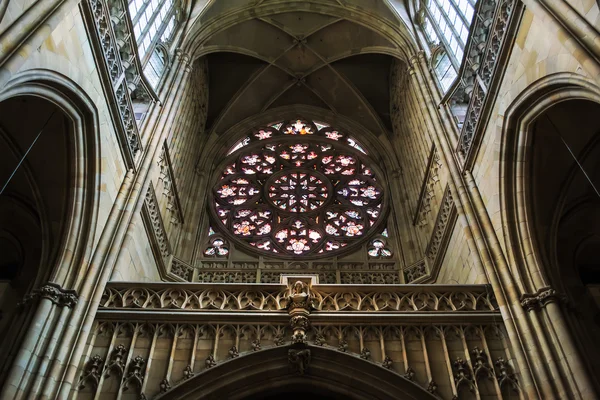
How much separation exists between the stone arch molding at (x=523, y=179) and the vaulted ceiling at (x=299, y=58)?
22.0ft

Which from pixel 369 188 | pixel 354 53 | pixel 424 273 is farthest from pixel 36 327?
pixel 354 53

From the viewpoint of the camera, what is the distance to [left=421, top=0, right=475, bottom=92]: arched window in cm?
1038

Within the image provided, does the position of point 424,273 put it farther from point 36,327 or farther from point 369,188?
point 36,327

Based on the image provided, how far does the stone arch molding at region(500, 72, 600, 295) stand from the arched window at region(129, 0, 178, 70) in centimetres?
636

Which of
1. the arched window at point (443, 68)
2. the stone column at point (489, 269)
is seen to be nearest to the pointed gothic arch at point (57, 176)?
the stone column at point (489, 269)

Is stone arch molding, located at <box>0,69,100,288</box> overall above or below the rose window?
below

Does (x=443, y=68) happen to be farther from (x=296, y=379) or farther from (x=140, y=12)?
(x=296, y=379)

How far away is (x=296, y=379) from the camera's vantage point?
7.15 metres

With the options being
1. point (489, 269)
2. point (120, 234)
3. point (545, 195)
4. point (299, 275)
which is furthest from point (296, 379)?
point (545, 195)

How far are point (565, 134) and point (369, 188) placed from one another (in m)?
7.63

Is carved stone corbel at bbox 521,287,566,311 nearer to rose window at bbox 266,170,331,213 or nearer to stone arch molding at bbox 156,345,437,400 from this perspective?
stone arch molding at bbox 156,345,437,400

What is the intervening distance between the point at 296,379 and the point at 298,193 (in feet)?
25.4

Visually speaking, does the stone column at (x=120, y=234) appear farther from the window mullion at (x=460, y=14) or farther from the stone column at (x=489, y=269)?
the window mullion at (x=460, y=14)

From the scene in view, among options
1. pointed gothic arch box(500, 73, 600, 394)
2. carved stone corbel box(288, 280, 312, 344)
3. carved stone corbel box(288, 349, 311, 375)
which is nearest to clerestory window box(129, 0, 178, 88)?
carved stone corbel box(288, 280, 312, 344)
